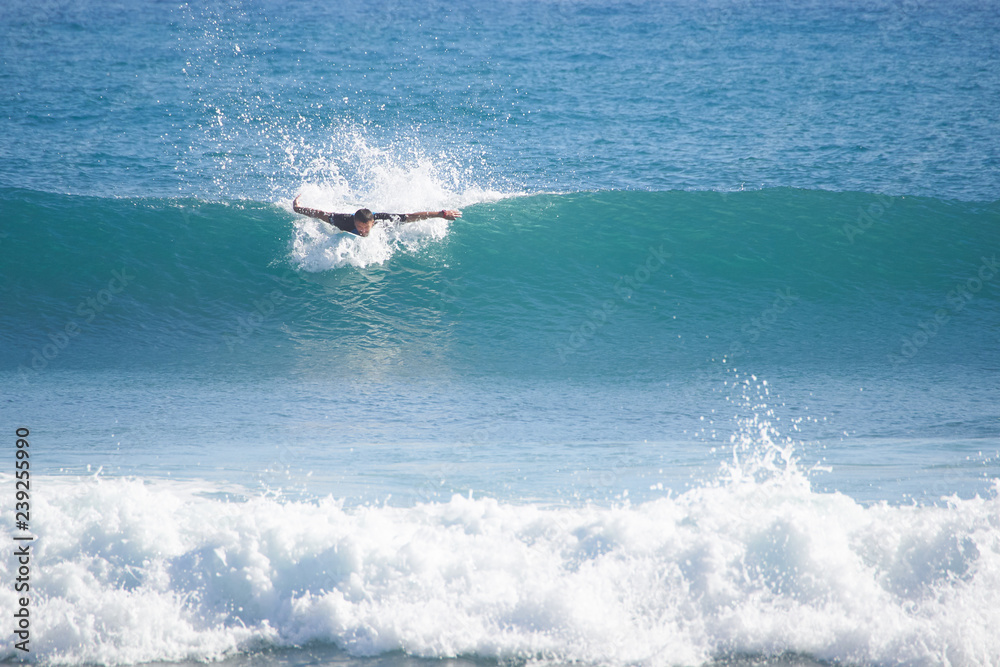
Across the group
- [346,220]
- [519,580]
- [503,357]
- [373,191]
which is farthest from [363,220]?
[519,580]

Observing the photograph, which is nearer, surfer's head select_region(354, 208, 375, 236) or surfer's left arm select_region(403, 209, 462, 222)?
surfer's left arm select_region(403, 209, 462, 222)

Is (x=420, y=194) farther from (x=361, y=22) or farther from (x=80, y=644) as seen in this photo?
(x=361, y=22)

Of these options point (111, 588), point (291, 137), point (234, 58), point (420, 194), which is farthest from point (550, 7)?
point (111, 588)

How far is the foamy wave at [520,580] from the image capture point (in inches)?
137

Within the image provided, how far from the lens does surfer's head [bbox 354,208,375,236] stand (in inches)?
369

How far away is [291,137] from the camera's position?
1484 cm

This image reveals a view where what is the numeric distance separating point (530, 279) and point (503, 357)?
219 cm

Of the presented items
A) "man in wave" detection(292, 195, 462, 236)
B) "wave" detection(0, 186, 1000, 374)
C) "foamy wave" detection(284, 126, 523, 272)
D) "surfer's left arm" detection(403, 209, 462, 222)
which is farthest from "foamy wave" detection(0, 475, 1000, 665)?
"foamy wave" detection(284, 126, 523, 272)

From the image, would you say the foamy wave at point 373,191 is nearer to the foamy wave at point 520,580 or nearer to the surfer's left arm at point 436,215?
the surfer's left arm at point 436,215

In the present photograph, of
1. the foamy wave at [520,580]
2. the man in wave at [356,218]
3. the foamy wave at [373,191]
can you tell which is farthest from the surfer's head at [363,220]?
the foamy wave at [520,580]

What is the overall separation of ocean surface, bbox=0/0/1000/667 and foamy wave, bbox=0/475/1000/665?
0.02 meters

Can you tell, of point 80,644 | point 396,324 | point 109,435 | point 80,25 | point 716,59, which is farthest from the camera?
point 80,25

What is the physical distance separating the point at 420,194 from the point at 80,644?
872 centimetres

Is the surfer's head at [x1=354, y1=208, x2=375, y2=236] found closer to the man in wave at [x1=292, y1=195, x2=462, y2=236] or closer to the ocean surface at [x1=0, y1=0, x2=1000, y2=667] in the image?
the man in wave at [x1=292, y1=195, x2=462, y2=236]
